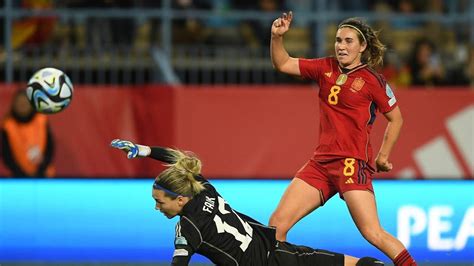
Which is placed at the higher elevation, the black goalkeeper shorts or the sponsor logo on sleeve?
the sponsor logo on sleeve

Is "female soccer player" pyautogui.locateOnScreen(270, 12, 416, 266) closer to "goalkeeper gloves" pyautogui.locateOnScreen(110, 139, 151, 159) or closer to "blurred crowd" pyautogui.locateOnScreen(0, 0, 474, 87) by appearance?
"goalkeeper gloves" pyautogui.locateOnScreen(110, 139, 151, 159)

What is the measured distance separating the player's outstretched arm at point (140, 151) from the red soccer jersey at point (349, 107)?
133cm

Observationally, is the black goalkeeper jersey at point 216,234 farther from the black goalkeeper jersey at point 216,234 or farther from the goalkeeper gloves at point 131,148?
the goalkeeper gloves at point 131,148

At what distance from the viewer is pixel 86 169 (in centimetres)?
1608

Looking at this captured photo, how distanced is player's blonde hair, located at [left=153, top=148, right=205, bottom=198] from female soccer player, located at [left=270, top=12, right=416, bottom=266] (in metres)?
1.18

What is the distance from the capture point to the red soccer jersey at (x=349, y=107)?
8945mm

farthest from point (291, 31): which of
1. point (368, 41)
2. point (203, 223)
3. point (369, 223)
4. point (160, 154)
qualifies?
point (203, 223)

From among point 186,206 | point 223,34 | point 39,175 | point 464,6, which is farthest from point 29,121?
point 186,206

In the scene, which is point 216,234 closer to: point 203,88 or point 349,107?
point 349,107

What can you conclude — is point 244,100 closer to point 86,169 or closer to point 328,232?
point 86,169

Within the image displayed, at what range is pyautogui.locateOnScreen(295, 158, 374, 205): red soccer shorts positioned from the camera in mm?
8891

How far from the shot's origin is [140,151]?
823 cm

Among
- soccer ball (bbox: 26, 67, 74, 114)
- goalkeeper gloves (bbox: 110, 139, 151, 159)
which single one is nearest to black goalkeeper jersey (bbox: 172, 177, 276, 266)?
goalkeeper gloves (bbox: 110, 139, 151, 159)

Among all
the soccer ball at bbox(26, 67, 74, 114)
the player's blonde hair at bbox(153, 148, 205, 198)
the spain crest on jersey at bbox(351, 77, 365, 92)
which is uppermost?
the spain crest on jersey at bbox(351, 77, 365, 92)
